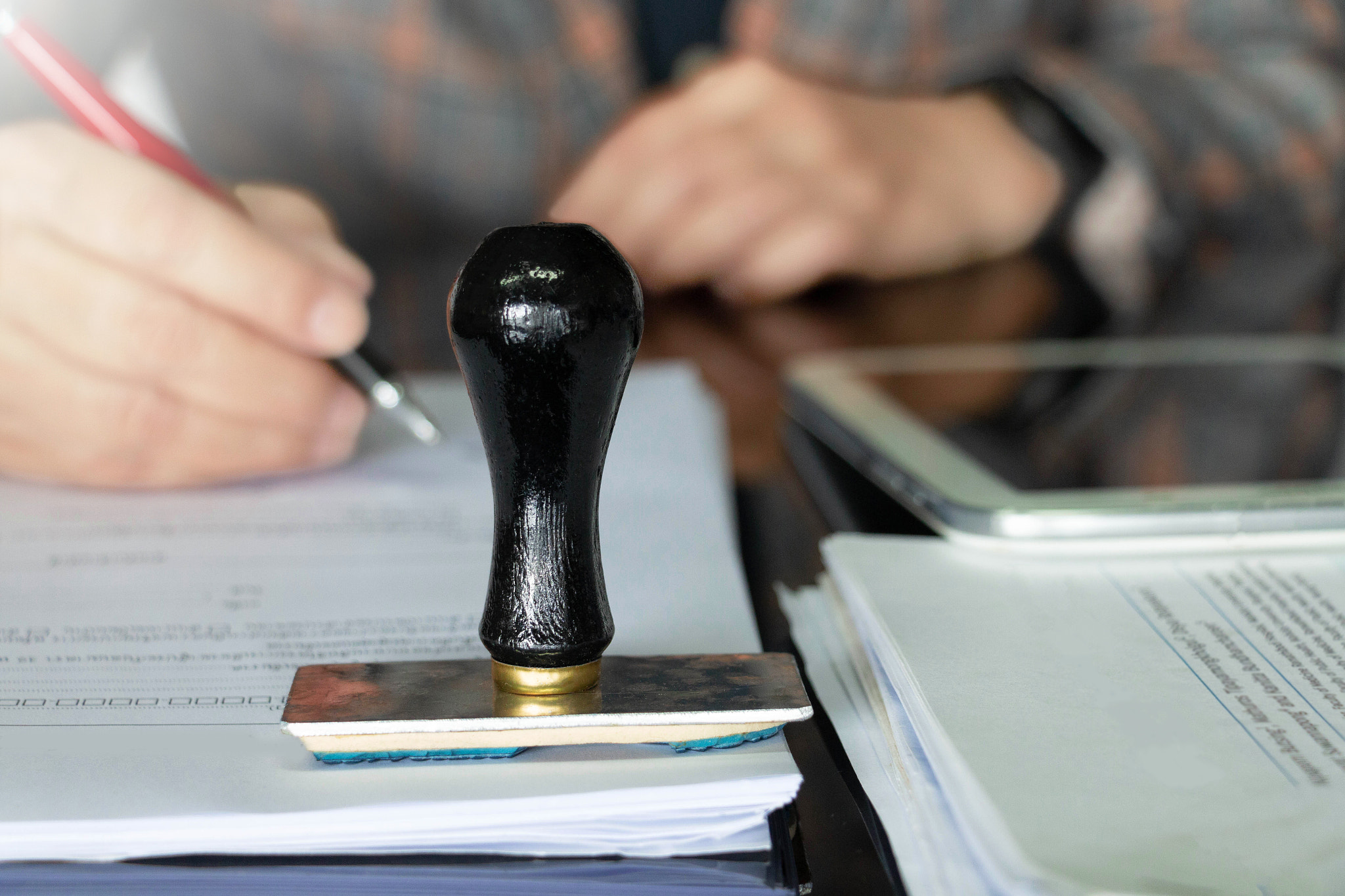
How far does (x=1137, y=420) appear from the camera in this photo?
1.61 ft

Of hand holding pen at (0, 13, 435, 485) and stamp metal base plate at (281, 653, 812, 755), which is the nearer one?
stamp metal base plate at (281, 653, 812, 755)

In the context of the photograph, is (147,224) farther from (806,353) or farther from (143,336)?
(806,353)

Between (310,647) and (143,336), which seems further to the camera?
(143,336)

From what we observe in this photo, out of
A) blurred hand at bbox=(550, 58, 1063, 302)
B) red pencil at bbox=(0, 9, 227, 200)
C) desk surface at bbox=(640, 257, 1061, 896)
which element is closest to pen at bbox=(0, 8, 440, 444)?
red pencil at bbox=(0, 9, 227, 200)

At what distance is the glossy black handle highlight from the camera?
0.20 meters

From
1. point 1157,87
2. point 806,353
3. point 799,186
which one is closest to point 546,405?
point 806,353

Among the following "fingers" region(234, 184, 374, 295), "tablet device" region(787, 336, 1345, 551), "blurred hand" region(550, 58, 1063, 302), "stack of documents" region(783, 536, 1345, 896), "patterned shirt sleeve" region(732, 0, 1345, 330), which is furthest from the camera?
"patterned shirt sleeve" region(732, 0, 1345, 330)

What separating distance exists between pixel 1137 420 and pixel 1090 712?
1.02ft

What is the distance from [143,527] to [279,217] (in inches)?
6.4

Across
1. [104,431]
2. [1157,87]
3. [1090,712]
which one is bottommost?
[1090,712]

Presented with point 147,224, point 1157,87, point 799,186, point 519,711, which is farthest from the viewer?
point 1157,87

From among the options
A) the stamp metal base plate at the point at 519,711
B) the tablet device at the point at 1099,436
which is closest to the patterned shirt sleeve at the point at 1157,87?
the tablet device at the point at 1099,436

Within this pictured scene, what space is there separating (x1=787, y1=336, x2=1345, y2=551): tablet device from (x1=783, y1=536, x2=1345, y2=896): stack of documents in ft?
0.04

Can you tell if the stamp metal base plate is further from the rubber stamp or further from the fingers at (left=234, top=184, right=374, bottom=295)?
the fingers at (left=234, top=184, right=374, bottom=295)
